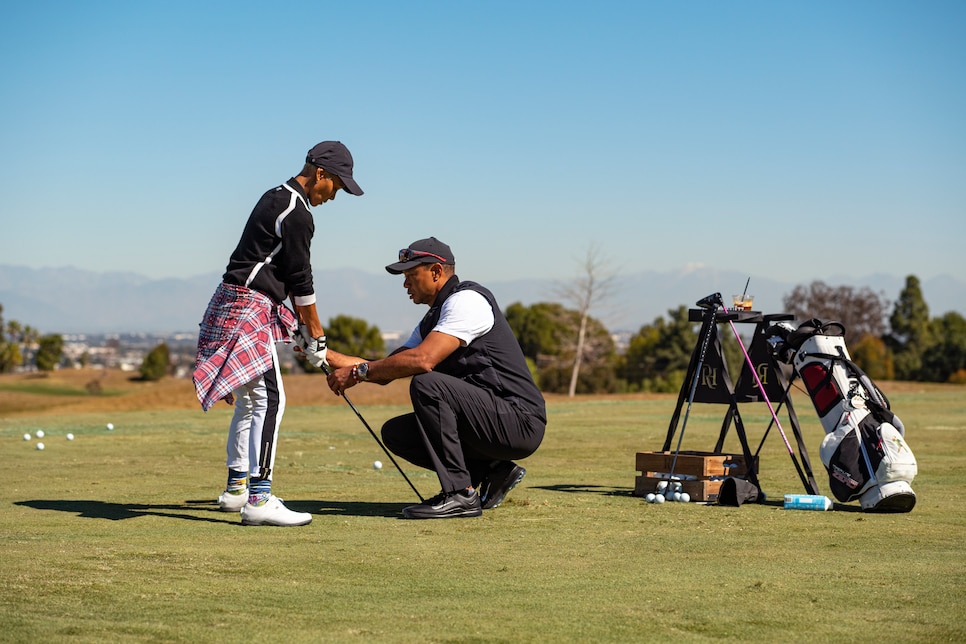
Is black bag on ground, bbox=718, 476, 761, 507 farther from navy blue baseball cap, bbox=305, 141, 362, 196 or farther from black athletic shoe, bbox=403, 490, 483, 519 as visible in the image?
navy blue baseball cap, bbox=305, 141, 362, 196

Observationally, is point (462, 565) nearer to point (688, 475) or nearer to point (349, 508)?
point (349, 508)

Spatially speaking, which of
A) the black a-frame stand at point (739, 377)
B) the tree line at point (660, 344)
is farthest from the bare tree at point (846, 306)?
the black a-frame stand at point (739, 377)

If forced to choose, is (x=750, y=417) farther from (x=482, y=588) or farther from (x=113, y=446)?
(x=482, y=588)

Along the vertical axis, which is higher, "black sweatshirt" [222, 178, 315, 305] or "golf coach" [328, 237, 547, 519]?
"black sweatshirt" [222, 178, 315, 305]

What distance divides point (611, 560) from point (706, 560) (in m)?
0.49

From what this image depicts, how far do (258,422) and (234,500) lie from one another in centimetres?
74

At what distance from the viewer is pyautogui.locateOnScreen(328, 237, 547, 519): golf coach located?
7191mm

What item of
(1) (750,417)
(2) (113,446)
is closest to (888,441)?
(2) (113,446)

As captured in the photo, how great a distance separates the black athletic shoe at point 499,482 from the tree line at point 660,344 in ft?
110

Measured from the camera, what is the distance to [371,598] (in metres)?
4.73

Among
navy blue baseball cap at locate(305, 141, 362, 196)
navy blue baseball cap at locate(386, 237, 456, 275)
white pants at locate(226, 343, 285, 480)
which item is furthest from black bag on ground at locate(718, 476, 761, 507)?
navy blue baseball cap at locate(305, 141, 362, 196)

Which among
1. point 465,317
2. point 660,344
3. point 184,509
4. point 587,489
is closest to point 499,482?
point 465,317

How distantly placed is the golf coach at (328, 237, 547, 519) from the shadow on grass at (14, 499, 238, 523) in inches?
49.2

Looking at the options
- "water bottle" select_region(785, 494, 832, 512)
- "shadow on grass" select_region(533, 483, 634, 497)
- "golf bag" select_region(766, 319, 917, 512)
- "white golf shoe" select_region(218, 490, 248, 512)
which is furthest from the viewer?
"shadow on grass" select_region(533, 483, 634, 497)
